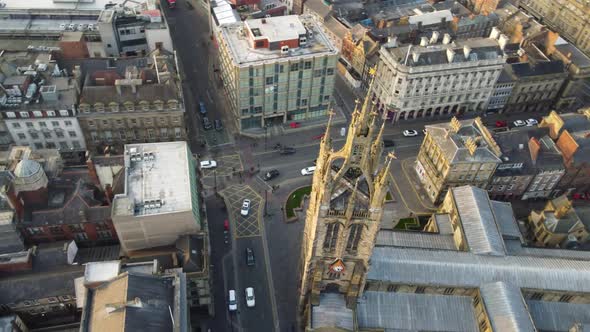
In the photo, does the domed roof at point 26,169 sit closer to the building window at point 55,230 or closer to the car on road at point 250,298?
the building window at point 55,230

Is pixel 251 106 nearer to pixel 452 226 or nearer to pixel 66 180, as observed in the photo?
pixel 66 180

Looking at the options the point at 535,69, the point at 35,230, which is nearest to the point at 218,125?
the point at 35,230

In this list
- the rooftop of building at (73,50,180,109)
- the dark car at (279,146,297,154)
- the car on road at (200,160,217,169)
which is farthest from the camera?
the dark car at (279,146,297,154)

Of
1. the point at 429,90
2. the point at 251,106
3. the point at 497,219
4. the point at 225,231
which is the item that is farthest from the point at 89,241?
the point at 429,90

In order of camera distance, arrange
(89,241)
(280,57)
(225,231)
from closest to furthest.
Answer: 1. (89,241)
2. (225,231)
3. (280,57)

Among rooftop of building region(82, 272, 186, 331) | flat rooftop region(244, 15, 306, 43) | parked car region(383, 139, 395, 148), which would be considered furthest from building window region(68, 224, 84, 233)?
parked car region(383, 139, 395, 148)

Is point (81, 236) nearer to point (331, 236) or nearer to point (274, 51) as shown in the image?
point (331, 236)

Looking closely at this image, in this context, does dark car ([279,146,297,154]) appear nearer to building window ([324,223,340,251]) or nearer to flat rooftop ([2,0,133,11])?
building window ([324,223,340,251])

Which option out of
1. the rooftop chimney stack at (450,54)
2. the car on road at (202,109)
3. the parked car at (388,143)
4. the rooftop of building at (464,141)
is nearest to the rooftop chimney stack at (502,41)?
the rooftop chimney stack at (450,54)
